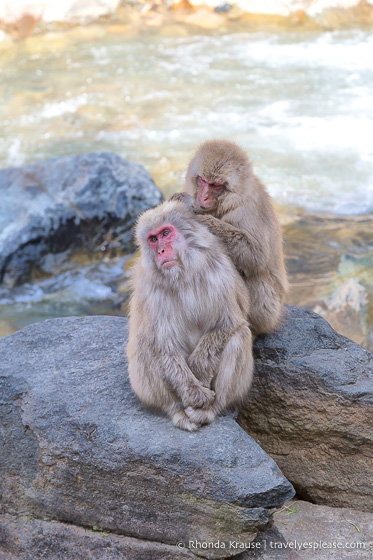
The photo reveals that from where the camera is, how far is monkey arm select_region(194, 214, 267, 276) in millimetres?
3723

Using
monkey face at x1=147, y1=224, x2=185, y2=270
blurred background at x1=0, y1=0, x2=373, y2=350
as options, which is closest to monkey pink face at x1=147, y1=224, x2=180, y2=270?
monkey face at x1=147, y1=224, x2=185, y2=270

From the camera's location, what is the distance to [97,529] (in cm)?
356

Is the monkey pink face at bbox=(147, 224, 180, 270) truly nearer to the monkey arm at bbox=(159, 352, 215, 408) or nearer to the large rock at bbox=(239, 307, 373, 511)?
the monkey arm at bbox=(159, 352, 215, 408)

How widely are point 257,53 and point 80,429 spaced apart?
39.3 ft

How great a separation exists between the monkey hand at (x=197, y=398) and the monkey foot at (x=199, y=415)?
2cm

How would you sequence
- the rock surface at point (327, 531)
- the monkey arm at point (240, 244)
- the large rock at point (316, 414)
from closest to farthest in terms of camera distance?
the rock surface at point (327, 531)
the monkey arm at point (240, 244)
the large rock at point (316, 414)

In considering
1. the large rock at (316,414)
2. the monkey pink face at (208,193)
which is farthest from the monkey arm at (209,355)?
the monkey pink face at (208,193)

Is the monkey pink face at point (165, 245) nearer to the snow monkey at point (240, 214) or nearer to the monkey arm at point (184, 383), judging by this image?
the snow monkey at point (240, 214)

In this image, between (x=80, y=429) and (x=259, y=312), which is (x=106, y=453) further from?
(x=259, y=312)

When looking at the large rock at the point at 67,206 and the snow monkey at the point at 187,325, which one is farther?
the large rock at the point at 67,206

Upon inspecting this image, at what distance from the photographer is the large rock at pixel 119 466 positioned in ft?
10.7

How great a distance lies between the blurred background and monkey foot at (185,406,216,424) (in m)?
3.06

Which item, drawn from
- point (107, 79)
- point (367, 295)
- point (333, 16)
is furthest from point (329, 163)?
point (333, 16)

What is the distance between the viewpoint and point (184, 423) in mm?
3465
